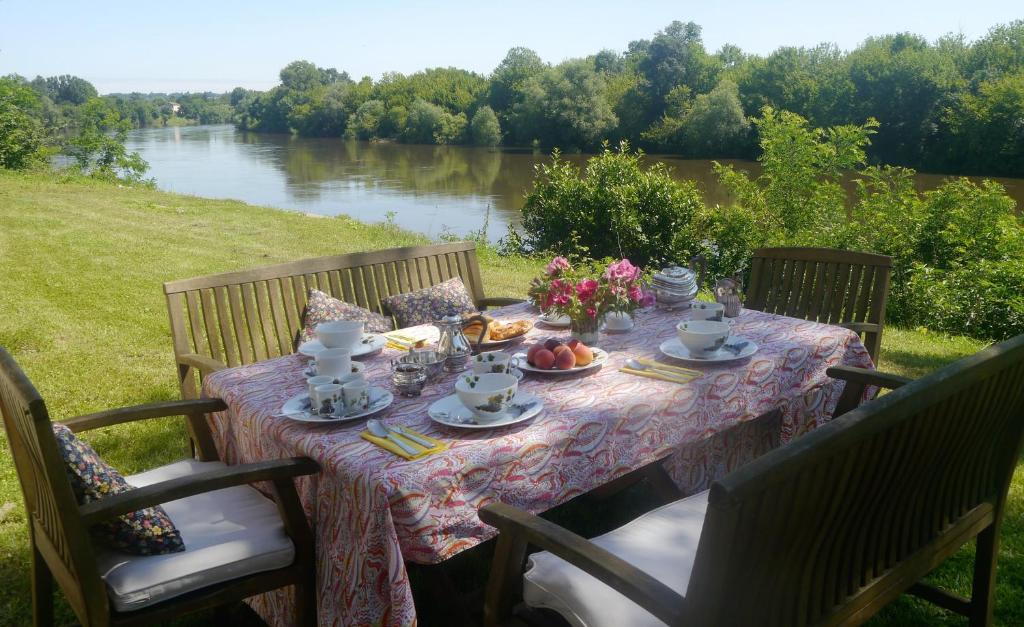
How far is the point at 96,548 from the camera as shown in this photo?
6.42ft

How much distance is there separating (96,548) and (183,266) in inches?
280

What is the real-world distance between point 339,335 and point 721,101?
34802 millimetres

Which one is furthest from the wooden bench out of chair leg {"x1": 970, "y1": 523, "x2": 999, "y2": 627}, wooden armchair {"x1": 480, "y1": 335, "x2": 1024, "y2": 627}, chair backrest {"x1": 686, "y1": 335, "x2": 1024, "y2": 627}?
chair leg {"x1": 970, "y1": 523, "x2": 999, "y2": 627}

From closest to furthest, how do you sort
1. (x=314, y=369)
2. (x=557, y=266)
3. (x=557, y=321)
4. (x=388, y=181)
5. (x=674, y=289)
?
(x=314, y=369) → (x=557, y=266) → (x=557, y=321) → (x=674, y=289) → (x=388, y=181)

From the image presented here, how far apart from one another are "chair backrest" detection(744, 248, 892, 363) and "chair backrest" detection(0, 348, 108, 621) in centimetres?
321

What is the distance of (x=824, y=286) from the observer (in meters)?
4.02

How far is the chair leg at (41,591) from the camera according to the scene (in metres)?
2.21

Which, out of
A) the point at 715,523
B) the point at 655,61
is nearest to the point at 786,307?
the point at 715,523

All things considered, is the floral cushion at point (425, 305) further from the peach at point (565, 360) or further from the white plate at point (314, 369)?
the peach at point (565, 360)

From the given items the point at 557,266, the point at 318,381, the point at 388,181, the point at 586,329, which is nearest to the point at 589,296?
the point at 586,329

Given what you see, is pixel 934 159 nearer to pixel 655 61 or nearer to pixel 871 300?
pixel 655 61

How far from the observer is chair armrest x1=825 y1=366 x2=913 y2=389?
2.55 meters

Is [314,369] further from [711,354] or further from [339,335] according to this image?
[711,354]

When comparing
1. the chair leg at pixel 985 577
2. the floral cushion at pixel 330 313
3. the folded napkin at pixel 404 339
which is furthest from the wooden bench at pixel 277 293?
the chair leg at pixel 985 577
